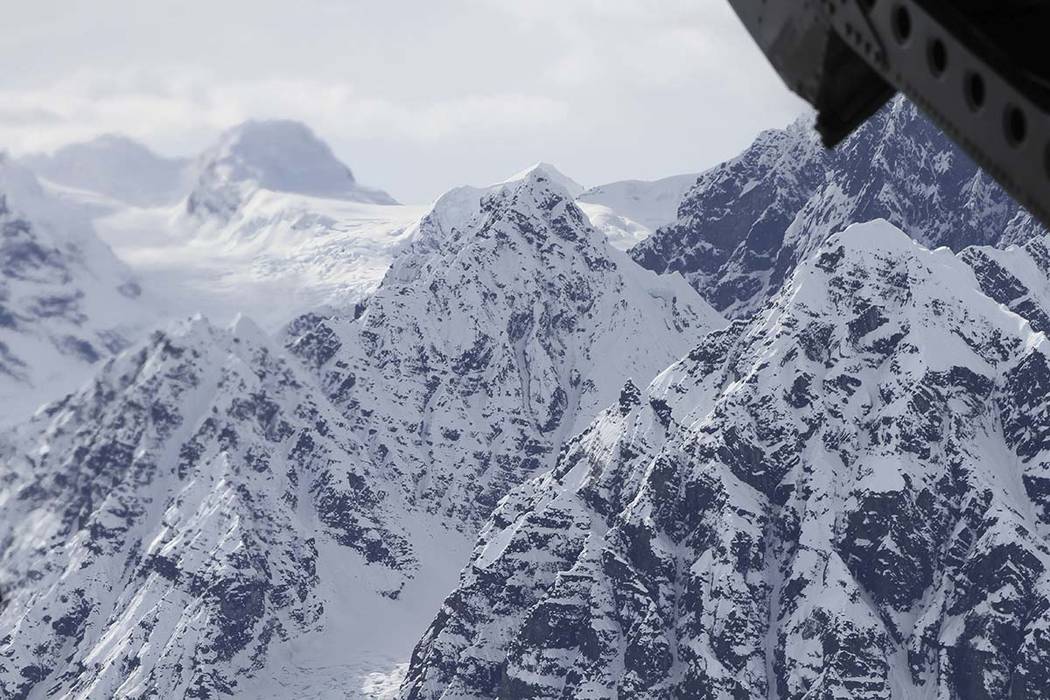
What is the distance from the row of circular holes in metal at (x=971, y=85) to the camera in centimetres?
1430

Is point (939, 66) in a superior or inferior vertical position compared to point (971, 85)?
superior

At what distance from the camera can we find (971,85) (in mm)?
14641

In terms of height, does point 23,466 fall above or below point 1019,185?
above

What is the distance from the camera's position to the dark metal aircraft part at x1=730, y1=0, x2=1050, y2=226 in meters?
14.4

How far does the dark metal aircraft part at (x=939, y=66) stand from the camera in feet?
47.1

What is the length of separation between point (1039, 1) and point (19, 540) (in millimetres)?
121414

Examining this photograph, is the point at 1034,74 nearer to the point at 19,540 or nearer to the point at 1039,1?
the point at 1039,1

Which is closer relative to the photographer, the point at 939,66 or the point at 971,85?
the point at 971,85

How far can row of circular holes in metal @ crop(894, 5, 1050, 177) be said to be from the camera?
563 inches

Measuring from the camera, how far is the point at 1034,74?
47.7 feet

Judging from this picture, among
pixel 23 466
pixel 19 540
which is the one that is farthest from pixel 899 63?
pixel 19 540

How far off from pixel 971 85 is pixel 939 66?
1.40 feet

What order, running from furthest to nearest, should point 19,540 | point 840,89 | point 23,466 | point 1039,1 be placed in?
point 19,540, point 23,466, point 840,89, point 1039,1

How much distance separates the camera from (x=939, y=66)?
15.0 metres
